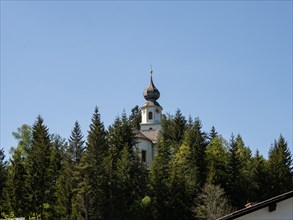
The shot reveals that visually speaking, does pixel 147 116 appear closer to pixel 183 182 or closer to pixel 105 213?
pixel 183 182

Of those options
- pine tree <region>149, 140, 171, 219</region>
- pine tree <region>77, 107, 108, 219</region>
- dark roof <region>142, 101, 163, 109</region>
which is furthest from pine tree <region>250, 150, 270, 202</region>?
dark roof <region>142, 101, 163, 109</region>

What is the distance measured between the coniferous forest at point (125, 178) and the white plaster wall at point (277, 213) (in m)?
31.4

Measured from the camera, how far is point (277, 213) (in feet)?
50.9

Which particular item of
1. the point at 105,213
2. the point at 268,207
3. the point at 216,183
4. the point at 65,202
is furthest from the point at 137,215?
the point at 268,207

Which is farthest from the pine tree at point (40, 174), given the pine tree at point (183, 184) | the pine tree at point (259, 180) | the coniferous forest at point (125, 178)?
the pine tree at point (259, 180)

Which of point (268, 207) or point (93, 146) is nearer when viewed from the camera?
point (268, 207)

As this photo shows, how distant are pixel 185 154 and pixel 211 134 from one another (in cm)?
1258

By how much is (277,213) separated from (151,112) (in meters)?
75.2

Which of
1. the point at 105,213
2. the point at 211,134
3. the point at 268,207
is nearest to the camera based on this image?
the point at 268,207

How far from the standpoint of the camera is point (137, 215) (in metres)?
49.5

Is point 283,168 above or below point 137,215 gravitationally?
above

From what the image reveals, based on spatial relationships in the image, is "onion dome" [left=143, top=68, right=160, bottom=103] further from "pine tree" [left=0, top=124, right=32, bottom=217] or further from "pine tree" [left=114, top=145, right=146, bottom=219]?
"pine tree" [left=0, top=124, right=32, bottom=217]

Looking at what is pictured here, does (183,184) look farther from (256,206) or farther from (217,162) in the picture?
(256,206)

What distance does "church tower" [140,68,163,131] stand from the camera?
293ft
